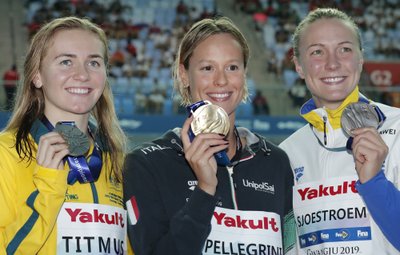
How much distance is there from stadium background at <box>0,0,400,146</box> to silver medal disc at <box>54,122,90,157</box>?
6.83 metres

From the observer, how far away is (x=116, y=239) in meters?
3.21

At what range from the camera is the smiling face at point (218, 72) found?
3348 mm

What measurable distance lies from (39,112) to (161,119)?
6981 millimetres

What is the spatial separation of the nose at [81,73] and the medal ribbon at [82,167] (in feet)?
0.72

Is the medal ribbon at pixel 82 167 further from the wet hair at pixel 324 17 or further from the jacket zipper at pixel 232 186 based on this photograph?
the wet hair at pixel 324 17

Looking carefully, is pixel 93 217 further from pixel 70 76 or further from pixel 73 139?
pixel 70 76

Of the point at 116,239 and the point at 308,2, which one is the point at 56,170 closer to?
the point at 116,239

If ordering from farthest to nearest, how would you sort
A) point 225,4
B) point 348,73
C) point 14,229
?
point 225,4 → point 348,73 → point 14,229

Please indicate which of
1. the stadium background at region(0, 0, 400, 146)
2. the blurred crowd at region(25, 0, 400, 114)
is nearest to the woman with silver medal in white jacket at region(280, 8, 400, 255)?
the stadium background at region(0, 0, 400, 146)

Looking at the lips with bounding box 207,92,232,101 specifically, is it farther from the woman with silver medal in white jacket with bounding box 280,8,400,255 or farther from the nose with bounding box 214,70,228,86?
the woman with silver medal in white jacket with bounding box 280,8,400,255

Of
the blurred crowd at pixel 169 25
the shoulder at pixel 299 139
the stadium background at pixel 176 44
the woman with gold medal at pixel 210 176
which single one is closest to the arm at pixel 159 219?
the woman with gold medal at pixel 210 176

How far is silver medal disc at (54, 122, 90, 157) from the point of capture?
119 inches

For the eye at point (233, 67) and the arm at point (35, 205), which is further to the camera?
the eye at point (233, 67)

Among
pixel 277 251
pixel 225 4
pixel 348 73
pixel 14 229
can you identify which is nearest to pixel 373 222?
pixel 277 251
